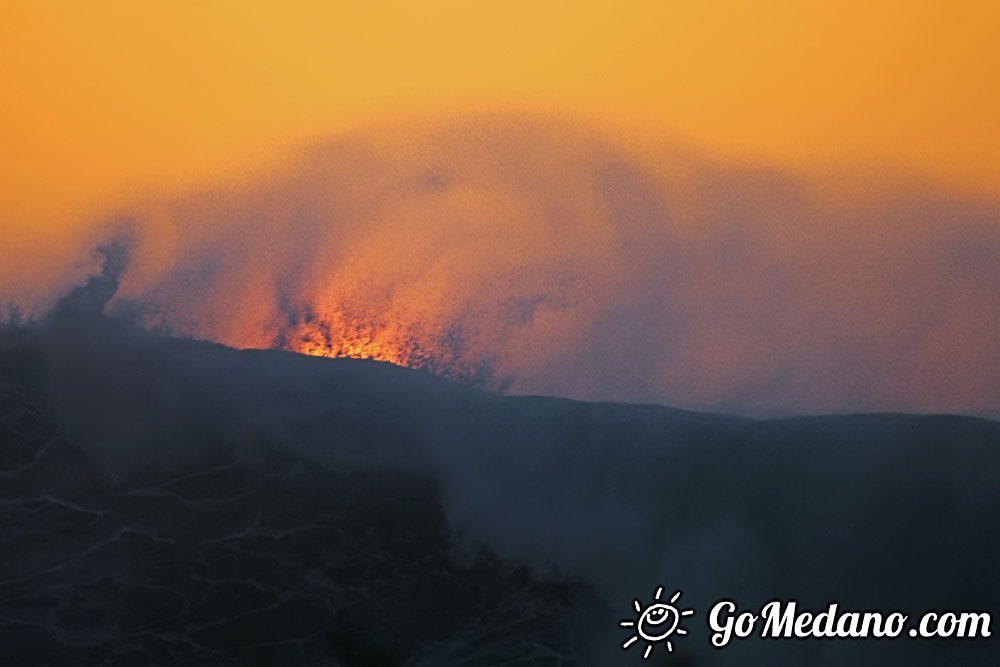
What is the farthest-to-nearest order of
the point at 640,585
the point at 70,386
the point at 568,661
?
the point at 70,386
the point at 640,585
the point at 568,661

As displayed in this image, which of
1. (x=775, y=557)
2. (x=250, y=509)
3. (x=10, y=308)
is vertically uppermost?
(x=10, y=308)

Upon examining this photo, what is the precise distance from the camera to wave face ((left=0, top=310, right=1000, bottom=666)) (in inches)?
469

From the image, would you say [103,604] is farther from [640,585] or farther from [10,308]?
[10,308]

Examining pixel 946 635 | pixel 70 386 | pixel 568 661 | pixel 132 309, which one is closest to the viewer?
pixel 946 635

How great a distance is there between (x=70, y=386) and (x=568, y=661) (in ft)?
29.8

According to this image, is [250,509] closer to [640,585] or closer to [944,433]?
[640,585]

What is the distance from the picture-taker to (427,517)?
14.1m

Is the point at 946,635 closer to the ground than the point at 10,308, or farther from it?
closer to the ground

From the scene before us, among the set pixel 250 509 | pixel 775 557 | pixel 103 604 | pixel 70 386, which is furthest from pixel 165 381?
pixel 775 557

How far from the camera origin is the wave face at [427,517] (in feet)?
39.1

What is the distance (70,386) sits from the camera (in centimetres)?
1617

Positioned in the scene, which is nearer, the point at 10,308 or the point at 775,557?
the point at 775,557

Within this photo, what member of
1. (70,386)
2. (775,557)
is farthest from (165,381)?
(775,557)

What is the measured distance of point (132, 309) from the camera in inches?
697
